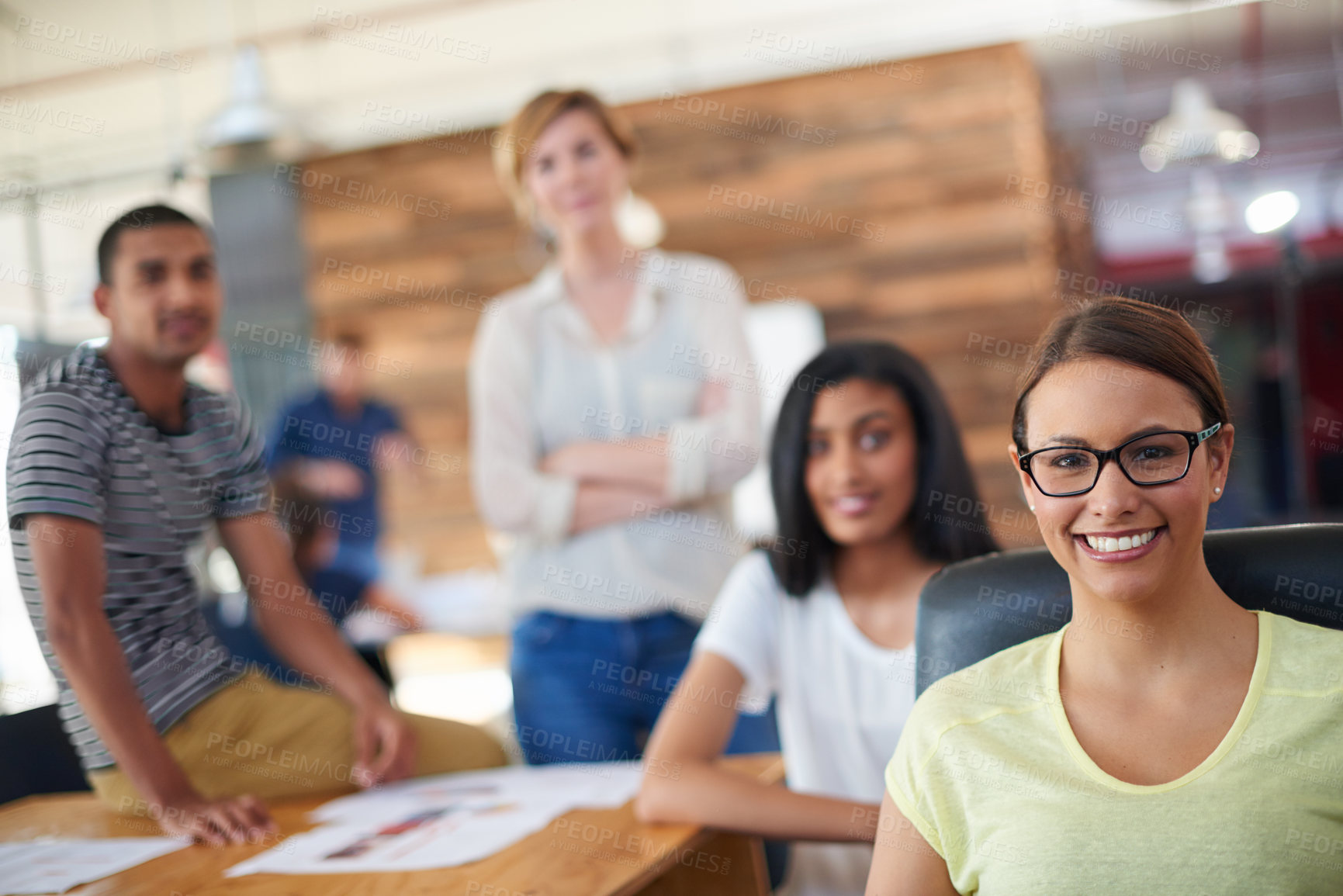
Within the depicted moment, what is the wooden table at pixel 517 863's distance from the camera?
1289 millimetres

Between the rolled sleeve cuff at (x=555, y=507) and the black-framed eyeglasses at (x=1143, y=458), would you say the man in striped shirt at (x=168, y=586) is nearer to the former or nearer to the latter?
the rolled sleeve cuff at (x=555, y=507)

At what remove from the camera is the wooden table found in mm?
1289

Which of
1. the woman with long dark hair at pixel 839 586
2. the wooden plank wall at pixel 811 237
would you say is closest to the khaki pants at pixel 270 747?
the woman with long dark hair at pixel 839 586

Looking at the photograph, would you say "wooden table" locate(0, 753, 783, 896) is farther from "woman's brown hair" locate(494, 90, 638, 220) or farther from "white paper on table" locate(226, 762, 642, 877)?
"woman's brown hair" locate(494, 90, 638, 220)

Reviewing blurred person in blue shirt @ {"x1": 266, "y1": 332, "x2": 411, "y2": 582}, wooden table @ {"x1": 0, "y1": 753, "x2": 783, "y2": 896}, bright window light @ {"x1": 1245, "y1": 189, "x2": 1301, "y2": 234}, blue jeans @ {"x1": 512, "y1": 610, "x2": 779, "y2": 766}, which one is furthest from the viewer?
bright window light @ {"x1": 1245, "y1": 189, "x2": 1301, "y2": 234}

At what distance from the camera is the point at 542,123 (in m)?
2.22

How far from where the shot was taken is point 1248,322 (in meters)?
5.40

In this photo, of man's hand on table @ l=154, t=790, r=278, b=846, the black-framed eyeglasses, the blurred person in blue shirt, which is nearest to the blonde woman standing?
man's hand on table @ l=154, t=790, r=278, b=846

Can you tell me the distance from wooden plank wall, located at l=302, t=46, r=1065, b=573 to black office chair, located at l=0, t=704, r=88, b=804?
13.4 feet

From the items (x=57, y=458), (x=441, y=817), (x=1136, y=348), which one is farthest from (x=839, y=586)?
(x=57, y=458)

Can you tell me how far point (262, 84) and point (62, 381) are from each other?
265 cm

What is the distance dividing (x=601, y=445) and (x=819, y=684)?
68cm

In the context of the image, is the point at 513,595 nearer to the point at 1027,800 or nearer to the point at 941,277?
the point at 1027,800

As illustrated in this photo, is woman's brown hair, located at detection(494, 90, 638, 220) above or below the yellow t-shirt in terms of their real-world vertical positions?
above
